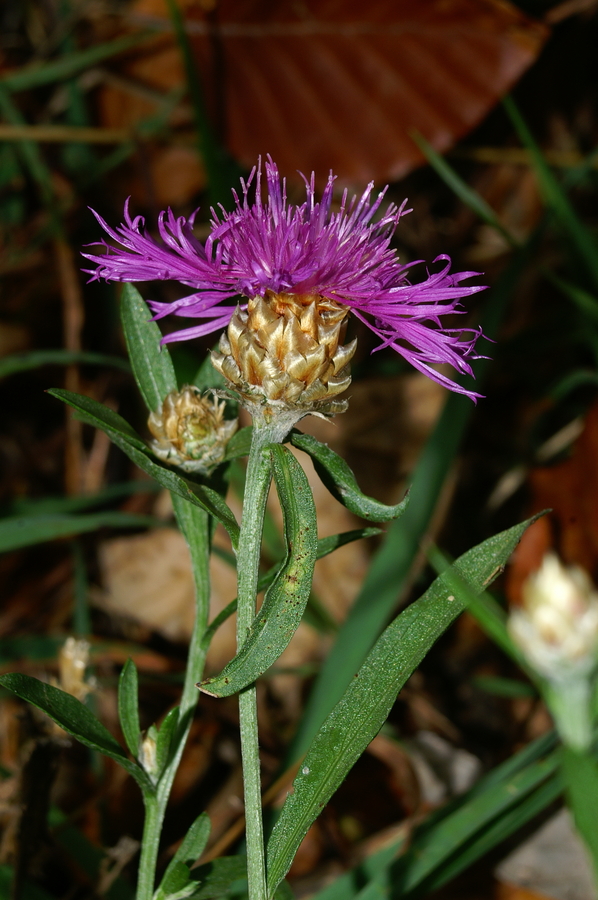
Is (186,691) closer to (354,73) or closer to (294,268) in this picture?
(294,268)

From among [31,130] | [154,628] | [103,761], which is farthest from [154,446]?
[31,130]

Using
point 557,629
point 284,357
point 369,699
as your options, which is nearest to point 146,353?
point 284,357

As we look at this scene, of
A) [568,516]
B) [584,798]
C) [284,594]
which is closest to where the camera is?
[584,798]

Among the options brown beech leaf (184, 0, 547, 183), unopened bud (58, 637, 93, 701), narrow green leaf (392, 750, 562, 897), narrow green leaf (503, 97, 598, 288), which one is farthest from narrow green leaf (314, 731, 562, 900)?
brown beech leaf (184, 0, 547, 183)

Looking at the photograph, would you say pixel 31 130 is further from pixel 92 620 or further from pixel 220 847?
pixel 220 847

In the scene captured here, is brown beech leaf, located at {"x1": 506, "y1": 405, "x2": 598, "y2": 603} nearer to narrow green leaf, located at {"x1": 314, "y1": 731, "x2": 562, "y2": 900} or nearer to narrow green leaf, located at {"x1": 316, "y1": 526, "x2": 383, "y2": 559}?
narrow green leaf, located at {"x1": 314, "y1": 731, "x2": 562, "y2": 900}

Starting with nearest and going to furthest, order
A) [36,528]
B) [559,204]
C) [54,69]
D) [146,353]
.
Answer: [146,353]
[36,528]
[559,204]
[54,69]

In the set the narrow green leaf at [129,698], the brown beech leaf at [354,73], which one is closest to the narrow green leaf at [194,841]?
the narrow green leaf at [129,698]

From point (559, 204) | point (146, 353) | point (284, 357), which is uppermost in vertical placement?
point (559, 204)
